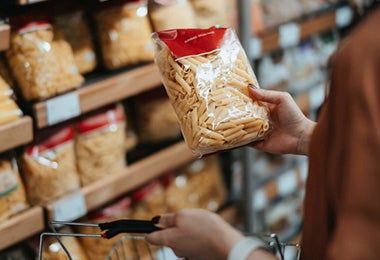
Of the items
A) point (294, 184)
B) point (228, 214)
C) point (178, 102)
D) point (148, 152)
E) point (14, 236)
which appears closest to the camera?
point (178, 102)

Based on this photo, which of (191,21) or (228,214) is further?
(228,214)

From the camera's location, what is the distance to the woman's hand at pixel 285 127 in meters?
1.29

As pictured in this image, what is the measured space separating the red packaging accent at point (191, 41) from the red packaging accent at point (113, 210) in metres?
0.91

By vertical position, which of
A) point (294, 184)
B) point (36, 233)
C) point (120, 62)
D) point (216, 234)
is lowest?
point (294, 184)

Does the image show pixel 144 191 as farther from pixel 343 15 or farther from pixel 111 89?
pixel 343 15

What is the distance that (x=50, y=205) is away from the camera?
5.73 ft

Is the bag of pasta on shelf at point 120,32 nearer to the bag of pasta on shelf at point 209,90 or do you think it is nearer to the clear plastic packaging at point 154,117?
the clear plastic packaging at point 154,117

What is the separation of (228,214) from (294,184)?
0.63m

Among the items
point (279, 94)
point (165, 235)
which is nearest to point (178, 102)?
point (279, 94)

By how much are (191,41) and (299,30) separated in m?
1.54

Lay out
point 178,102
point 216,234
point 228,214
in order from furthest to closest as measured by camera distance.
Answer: point 228,214, point 178,102, point 216,234

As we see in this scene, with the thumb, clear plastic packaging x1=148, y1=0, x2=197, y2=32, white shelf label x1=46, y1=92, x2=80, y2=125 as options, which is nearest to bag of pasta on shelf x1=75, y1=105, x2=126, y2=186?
white shelf label x1=46, y1=92, x2=80, y2=125

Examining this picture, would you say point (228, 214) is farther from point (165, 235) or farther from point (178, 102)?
point (165, 235)

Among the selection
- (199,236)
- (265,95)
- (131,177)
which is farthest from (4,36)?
(199,236)
